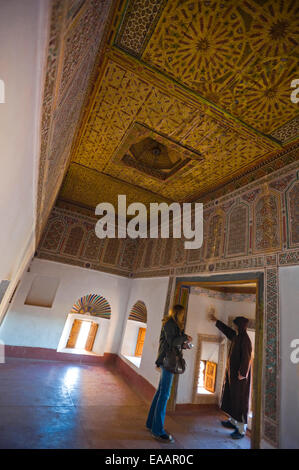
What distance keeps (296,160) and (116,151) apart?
8.69 ft

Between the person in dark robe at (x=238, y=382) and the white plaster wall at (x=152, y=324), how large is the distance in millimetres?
1276

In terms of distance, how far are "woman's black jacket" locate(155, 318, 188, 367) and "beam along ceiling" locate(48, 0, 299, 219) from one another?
252 cm

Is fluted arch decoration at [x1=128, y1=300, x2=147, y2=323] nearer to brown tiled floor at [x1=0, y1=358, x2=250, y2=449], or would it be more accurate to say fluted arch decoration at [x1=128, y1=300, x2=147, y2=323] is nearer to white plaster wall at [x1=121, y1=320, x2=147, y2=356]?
white plaster wall at [x1=121, y1=320, x2=147, y2=356]

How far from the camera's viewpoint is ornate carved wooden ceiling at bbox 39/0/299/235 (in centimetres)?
181

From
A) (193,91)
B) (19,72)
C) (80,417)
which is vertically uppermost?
(193,91)

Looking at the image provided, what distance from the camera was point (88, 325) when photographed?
6625 millimetres

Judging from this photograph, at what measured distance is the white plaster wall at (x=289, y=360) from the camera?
1.95 meters

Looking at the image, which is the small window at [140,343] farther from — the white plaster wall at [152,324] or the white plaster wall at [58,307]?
the white plaster wall at [152,324]

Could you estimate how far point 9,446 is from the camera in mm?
→ 2141

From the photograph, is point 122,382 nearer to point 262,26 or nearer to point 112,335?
point 112,335

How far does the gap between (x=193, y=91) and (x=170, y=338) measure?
3060mm

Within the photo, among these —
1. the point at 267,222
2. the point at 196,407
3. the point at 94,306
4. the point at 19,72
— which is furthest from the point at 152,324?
the point at 19,72

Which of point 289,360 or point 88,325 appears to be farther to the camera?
point 88,325

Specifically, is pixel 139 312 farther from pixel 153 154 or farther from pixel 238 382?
pixel 153 154
